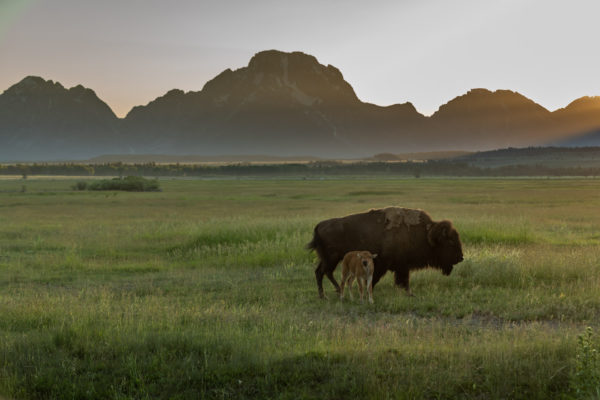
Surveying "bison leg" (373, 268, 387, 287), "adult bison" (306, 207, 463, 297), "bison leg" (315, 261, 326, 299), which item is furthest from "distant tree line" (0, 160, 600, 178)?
"bison leg" (315, 261, 326, 299)

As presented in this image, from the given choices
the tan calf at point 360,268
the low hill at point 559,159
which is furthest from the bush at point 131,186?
the low hill at point 559,159

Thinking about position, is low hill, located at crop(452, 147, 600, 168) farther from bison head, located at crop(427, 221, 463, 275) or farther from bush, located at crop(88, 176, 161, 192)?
bison head, located at crop(427, 221, 463, 275)

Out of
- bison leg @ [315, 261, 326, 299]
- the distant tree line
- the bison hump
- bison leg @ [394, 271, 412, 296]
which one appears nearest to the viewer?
bison leg @ [315, 261, 326, 299]

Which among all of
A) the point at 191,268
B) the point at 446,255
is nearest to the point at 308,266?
the point at 191,268

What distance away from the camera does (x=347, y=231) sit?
12.5 metres

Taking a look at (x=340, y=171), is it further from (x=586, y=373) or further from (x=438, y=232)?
(x=586, y=373)

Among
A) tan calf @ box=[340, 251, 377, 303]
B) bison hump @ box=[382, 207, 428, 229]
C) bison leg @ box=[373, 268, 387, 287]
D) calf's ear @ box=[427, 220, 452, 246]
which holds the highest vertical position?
bison hump @ box=[382, 207, 428, 229]

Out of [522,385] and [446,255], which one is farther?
[446,255]

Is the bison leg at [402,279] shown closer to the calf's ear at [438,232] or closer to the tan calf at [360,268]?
the calf's ear at [438,232]

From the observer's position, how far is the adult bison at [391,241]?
1245 centimetres

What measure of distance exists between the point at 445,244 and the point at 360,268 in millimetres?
2592

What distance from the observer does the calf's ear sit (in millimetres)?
12633

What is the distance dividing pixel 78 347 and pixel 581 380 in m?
7.23

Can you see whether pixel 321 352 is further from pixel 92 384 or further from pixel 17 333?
pixel 17 333
